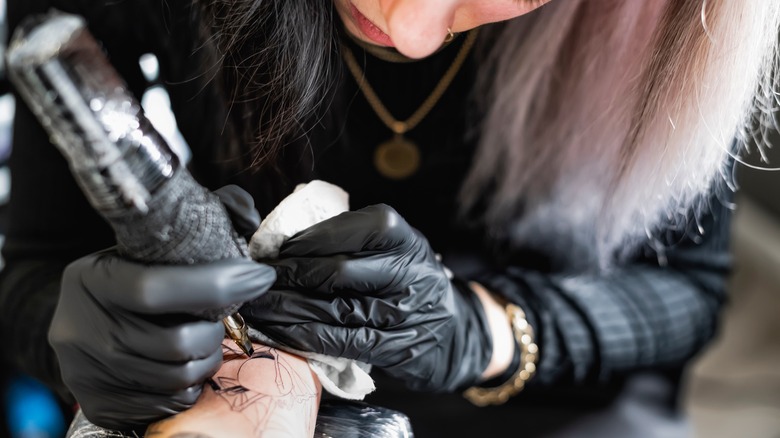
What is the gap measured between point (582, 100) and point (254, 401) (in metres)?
0.53

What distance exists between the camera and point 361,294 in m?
0.64

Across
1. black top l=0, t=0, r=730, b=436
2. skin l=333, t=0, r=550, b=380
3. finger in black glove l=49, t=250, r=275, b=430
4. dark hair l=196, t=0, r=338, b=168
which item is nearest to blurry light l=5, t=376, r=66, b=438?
black top l=0, t=0, r=730, b=436

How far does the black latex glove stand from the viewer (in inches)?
23.7

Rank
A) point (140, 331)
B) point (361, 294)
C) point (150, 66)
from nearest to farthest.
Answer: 1. point (140, 331)
2. point (361, 294)
3. point (150, 66)

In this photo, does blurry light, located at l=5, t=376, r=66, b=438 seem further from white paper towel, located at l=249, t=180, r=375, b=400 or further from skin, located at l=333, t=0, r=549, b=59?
skin, located at l=333, t=0, r=549, b=59

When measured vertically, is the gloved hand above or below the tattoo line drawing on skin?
above

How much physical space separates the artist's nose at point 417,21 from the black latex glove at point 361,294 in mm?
146

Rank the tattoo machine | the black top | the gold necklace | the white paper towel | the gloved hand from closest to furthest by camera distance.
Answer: the tattoo machine
the gloved hand
the white paper towel
the black top
the gold necklace

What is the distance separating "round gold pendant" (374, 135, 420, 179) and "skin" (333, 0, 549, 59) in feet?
0.89

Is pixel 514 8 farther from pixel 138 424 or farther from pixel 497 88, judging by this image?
pixel 138 424

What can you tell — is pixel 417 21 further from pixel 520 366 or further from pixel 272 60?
pixel 520 366

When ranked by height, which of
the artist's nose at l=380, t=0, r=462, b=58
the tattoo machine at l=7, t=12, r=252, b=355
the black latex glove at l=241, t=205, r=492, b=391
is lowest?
the black latex glove at l=241, t=205, r=492, b=391

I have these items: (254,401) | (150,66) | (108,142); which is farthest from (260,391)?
(150,66)

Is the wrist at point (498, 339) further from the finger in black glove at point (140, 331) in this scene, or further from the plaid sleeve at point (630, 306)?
the finger in black glove at point (140, 331)
